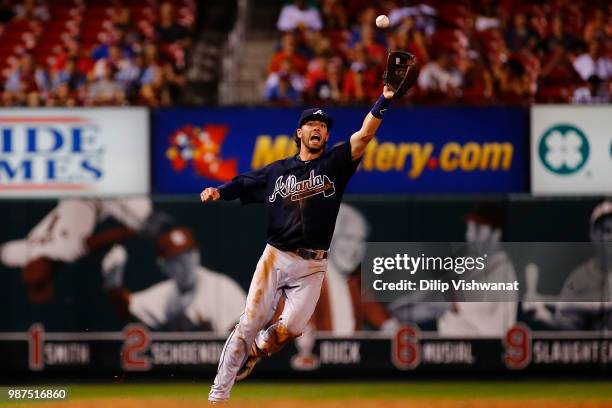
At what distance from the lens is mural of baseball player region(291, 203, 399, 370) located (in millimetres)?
15969

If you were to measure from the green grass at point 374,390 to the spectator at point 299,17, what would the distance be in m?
5.27

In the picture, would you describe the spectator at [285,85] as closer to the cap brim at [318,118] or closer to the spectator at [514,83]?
the spectator at [514,83]

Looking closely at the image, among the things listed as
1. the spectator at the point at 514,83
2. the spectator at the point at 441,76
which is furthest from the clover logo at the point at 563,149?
the spectator at the point at 441,76

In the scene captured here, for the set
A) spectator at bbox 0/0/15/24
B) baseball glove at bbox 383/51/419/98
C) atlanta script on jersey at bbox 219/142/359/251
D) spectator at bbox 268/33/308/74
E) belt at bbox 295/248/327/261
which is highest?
spectator at bbox 0/0/15/24

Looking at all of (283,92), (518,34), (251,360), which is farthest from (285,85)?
(251,360)

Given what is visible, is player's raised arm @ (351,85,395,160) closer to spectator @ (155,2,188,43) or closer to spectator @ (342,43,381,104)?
spectator @ (342,43,381,104)

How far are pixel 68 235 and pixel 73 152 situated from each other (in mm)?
1116

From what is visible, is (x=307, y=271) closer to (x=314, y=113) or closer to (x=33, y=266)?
(x=314, y=113)

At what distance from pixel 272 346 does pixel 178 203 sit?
19.6ft

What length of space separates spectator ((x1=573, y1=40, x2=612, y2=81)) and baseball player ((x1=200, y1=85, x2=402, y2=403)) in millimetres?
6996

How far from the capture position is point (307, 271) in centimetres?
1043

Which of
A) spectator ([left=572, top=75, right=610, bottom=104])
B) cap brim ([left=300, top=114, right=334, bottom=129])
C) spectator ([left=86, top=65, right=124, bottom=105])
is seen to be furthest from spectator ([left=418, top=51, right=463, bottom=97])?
cap brim ([left=300, top=114, right=334, bottom=129])

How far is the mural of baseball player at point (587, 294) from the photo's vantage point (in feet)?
52.3

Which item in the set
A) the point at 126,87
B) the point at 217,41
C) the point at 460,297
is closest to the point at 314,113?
the point at 460,297
